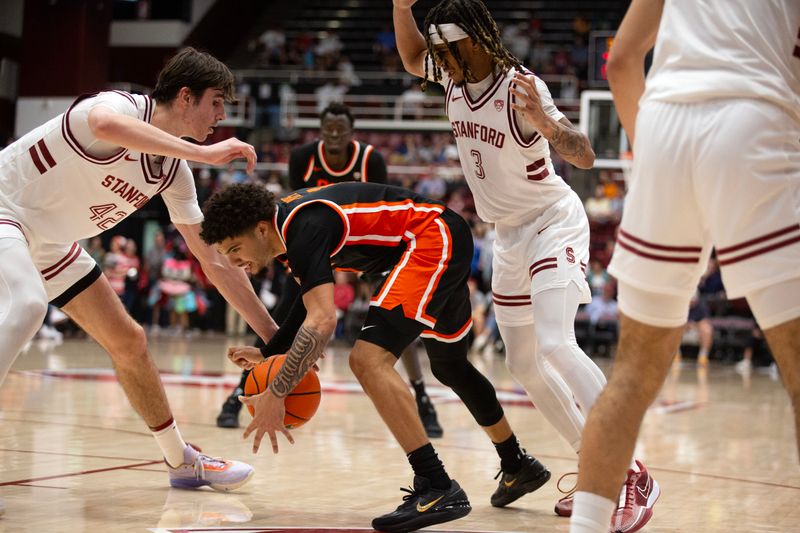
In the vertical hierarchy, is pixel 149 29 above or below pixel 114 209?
above

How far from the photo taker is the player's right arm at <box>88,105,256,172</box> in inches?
161

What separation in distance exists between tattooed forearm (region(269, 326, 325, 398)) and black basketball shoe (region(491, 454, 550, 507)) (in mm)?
1388

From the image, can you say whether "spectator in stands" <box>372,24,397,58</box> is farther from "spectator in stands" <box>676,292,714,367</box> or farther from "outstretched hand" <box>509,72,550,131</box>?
"outstretched hand" <box>509,72,550,131</box>

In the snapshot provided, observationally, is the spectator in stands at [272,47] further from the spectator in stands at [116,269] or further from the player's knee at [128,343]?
the player's knee at [128,343]

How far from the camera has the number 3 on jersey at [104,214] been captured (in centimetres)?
464

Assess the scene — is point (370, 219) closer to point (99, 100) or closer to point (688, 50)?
point (99, 100)

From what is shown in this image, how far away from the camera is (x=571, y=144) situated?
→ 4516mm

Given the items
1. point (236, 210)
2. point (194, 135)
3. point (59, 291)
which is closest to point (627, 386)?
point (236, 210)

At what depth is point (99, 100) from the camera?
444 cm

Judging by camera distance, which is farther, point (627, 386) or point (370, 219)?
point (370, 219)

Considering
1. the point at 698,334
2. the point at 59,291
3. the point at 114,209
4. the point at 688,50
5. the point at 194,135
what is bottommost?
the point at 698,334

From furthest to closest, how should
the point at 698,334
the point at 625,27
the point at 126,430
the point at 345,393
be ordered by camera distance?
the point at 698,334 → the point at 345,393 → the point at 126,430 → the point at 625,27

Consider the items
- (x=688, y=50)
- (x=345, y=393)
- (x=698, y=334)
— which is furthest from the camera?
(x=698, y=334)

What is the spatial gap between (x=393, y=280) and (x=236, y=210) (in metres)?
0.73
